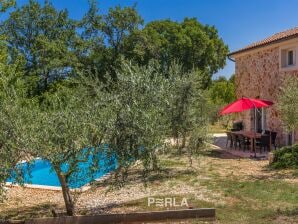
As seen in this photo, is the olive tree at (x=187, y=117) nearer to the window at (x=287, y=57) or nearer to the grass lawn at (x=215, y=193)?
the grass lawn at (x=215, y=193)

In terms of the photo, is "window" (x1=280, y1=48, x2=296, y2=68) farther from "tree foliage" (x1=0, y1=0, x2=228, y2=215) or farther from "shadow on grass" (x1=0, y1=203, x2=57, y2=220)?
"shadow on grass" (x1=0, y1=203, x2=57, y2=220)

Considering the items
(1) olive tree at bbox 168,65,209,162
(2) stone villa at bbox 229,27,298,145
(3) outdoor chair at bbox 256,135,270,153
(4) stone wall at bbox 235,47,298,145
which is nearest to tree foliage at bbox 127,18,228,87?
(4) stone wall at bbox 235,47,298,145

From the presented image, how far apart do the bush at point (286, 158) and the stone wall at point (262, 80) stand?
14.0 ft

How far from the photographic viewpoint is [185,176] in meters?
14.2

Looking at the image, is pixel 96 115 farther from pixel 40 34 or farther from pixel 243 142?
pixel 40 34

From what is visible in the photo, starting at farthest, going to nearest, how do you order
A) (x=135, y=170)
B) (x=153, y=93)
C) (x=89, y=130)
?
(x=135, y=170), (x=153, y=93), (x=89, y=130)

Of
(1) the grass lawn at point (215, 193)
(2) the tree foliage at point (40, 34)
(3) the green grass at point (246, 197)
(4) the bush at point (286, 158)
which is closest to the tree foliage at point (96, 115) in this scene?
(2) the tree foliage at point (40, 34)

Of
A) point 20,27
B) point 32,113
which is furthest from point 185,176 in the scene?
point 20,27

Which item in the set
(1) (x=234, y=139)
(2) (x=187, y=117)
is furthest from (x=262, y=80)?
(2) (x=187, y=117)

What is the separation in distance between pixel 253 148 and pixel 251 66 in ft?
20.5

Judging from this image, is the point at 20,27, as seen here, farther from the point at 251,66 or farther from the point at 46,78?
the point at 251,66

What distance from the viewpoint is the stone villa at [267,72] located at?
66.9 ft

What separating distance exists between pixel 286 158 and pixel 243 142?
17.5ft

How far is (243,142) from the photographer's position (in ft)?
68.0
